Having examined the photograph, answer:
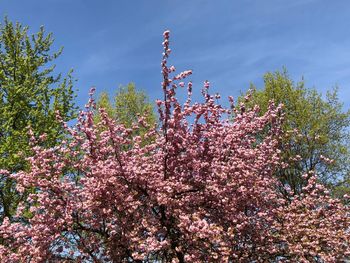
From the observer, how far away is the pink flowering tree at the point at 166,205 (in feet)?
35.2

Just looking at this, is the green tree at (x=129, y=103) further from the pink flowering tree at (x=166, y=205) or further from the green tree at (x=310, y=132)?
the pink flowering tree at (x=166, y=205)

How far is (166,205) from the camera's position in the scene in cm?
1084

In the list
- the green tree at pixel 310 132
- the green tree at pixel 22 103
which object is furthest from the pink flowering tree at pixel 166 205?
the green tree at pixel 310 132

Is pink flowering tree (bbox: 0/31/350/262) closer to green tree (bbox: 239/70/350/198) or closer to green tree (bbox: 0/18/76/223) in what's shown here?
green tree (bbox: 0/18/76/223)

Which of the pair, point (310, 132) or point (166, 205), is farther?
point (310, 132)

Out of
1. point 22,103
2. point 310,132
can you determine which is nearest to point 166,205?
point 22,103

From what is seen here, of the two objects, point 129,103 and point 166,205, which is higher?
point 129,103

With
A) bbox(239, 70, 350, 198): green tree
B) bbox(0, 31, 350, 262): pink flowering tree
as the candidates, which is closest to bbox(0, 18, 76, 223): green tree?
bbox(0, 31, 350, 262): pink flowering tree

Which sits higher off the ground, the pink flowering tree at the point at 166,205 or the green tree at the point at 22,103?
the green tree at the point at 22,103

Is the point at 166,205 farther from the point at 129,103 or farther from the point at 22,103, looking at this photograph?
the point at 129,103

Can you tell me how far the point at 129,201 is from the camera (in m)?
11.1

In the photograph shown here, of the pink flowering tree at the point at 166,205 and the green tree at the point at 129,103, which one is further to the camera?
the green tree at the point at 129,103

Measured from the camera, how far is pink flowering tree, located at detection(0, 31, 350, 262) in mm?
10727

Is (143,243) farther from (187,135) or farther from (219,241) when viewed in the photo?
(187,135)
